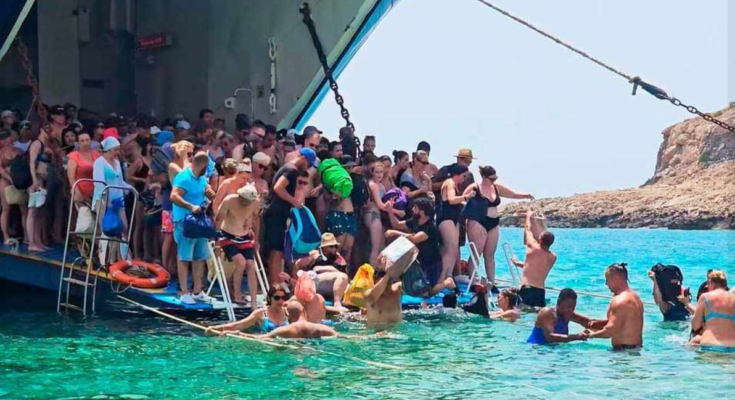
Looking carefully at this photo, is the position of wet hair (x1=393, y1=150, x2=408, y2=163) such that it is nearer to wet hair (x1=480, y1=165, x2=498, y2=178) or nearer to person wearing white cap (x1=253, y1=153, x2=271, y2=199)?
wet hair (x1=480, y1=165, x2=498, y2=178)

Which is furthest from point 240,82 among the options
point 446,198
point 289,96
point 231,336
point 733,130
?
point 733,130

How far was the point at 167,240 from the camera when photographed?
11562mm

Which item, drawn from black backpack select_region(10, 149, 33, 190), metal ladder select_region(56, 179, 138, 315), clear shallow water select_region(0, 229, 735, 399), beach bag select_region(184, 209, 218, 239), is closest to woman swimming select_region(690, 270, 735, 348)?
clear shallow water select_region(0, 229, 735, 399)

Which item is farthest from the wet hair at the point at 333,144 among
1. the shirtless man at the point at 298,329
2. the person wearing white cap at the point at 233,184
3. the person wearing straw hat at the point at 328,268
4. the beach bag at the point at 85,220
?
the shirtless man at the point at 298,329

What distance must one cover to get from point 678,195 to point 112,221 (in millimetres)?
92547

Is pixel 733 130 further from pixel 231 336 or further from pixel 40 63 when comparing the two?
pixel 40 63

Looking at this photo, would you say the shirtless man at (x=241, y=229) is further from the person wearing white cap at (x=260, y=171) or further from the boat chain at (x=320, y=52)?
the boat chain at (x=320, y=52)

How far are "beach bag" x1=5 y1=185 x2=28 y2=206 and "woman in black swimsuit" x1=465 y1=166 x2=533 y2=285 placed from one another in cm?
506

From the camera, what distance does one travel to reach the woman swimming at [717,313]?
10.0 m

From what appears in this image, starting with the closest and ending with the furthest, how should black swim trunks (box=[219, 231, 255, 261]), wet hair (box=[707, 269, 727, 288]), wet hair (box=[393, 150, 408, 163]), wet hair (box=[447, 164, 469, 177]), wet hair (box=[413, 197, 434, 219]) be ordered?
1. wet hair (box=[707, 269, 727, 288])
2. black swim trunks (box=[219, 231, 255, 261])
3. wet hair (box=[413, 197, 434, 219])
4. wet hair (box=[447, 164, 469, 177])
5. wet hair (box=[393, 150, 408, 163])

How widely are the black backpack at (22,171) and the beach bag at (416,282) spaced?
4315mm

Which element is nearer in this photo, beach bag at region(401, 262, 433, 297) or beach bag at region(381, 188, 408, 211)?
beach bag at region(401, 262, 433, 297)

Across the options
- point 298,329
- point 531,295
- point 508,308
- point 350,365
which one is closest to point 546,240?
point 531,295

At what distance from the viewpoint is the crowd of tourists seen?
10539 mm
